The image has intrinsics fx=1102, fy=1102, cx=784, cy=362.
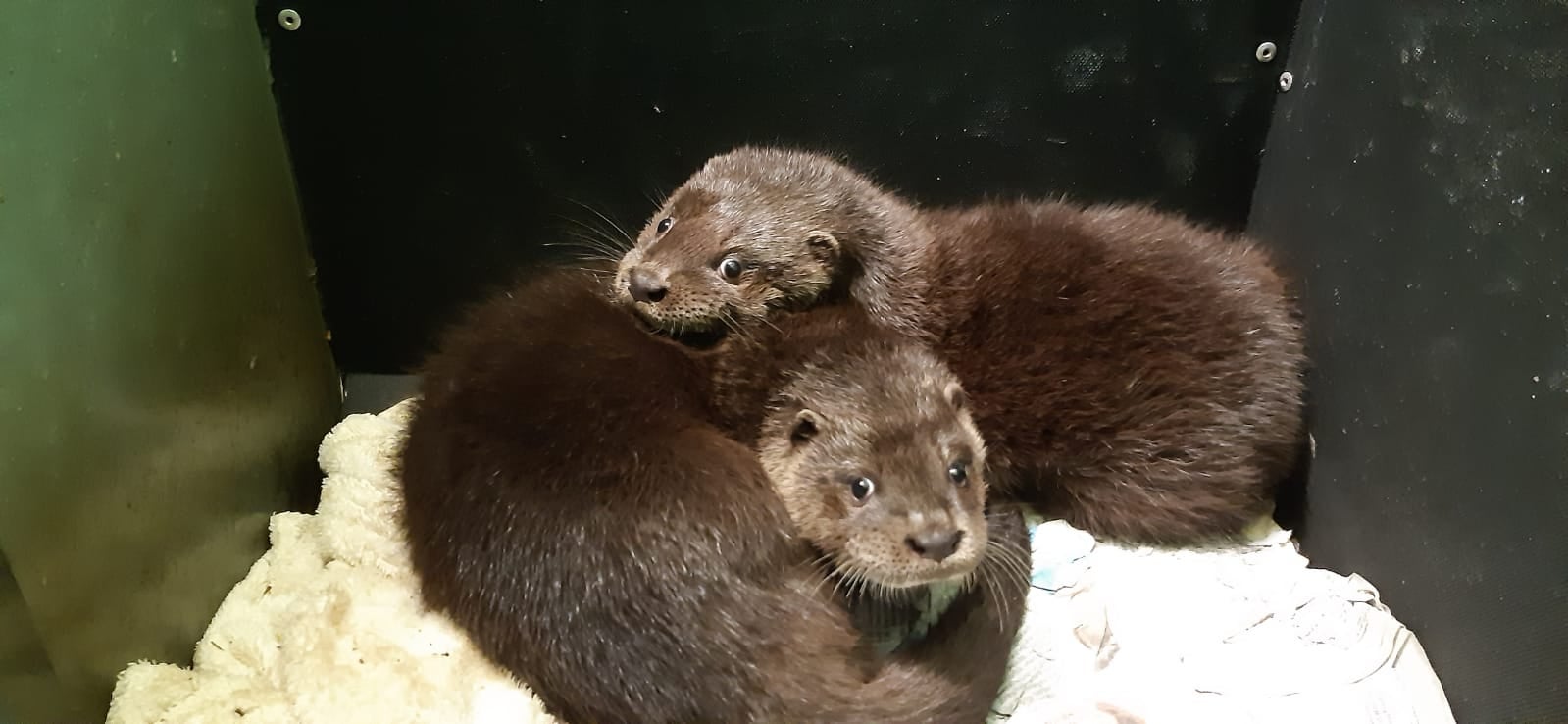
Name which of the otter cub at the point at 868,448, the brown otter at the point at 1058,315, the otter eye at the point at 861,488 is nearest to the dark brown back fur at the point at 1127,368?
the brown otter at the point at 1058,315

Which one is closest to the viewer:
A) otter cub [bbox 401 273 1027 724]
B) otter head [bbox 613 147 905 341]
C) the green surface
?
the green surface

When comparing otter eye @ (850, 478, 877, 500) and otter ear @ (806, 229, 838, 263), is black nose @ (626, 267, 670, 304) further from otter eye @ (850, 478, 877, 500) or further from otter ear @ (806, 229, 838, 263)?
otter eye @ (850, 478, 877, 500)

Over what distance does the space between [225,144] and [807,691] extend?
1138 millimetres

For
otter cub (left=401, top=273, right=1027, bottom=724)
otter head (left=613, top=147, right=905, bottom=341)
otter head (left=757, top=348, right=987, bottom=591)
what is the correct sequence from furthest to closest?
otter head (left=613, top=147, right=905, bottom=341) → otter head (left=757, top=348, right=987, bottom=591) → otter cub (left=401, top=273, right=1027, bottom=724)

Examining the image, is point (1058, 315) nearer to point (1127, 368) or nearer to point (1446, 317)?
point (1127, 368)

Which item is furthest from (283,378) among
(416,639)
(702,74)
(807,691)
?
(807,691)

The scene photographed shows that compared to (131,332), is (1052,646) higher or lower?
lower

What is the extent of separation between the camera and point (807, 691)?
4.17 feet

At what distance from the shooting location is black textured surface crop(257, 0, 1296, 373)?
1.71 m

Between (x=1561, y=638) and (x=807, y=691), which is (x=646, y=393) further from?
(x=1561, y=638)

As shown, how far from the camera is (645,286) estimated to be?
1586 millimetres

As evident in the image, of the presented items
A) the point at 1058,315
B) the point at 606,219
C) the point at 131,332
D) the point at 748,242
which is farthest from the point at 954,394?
the point at 131,332

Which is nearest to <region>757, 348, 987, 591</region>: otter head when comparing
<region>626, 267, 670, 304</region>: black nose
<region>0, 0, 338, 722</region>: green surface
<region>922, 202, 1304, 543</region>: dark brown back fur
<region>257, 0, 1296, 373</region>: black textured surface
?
<region>922, 202, 1304, 543</region>: dark brown back fur

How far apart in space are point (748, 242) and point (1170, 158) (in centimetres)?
78
